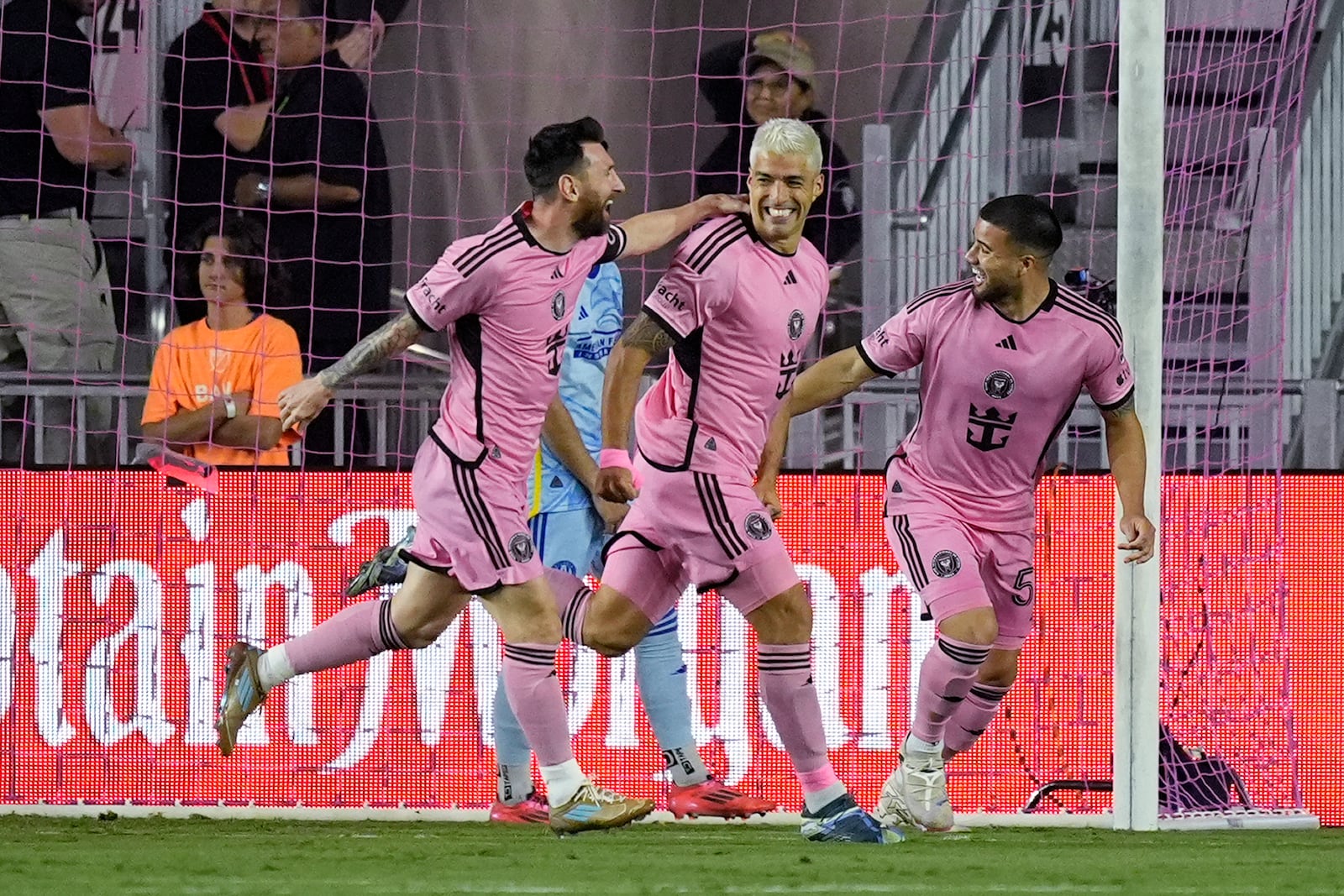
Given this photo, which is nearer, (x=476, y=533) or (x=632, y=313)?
(x=476, y=533)

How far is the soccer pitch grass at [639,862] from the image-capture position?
4301 millimetres

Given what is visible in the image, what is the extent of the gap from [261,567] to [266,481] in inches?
11.4

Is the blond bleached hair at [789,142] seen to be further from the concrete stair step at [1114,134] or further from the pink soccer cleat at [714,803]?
the concrete stair step at [1114,134]

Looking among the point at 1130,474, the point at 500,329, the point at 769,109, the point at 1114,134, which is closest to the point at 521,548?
the point at 500,329

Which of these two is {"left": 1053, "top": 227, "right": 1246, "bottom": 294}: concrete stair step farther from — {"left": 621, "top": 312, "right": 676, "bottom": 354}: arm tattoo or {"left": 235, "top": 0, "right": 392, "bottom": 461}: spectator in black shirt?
{"left": 621, "top": 312, "right": 676, "bottom": 354}: arm tattoo

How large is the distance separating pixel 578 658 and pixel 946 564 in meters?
1.74

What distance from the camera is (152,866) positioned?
188 inches

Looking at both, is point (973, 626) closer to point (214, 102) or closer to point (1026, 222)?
point (1026, 222)

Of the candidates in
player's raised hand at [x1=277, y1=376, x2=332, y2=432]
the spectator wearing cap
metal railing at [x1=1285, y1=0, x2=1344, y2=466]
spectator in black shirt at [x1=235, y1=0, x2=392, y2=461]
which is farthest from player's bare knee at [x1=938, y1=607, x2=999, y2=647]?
metal railing at [x1=1285, y1=0, x2=1344, y2=466]

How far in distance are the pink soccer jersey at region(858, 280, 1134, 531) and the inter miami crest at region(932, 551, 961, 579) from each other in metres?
0.14

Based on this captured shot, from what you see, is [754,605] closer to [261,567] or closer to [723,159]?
[261,567]

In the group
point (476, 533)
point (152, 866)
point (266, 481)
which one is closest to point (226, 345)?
point (266, 481)

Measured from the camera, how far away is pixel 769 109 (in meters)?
8.41

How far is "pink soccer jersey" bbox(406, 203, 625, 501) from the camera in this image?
5.50 m
